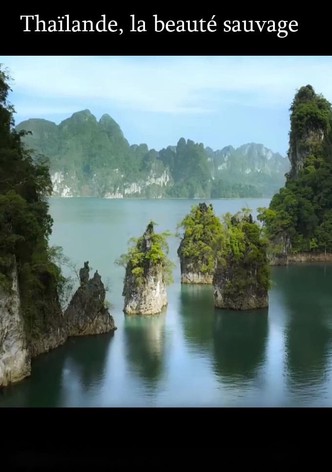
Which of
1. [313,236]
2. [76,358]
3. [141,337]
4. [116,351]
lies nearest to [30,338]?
[76,358]

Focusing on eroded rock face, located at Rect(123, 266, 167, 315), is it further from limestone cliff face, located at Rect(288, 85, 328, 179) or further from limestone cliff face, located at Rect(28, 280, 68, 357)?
limestone cliff face, located at Rect(288, 85, 328, 179)

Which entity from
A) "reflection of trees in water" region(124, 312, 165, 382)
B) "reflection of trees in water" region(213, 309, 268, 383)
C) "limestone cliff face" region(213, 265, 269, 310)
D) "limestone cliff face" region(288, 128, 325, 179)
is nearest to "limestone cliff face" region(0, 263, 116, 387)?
"reflection of trees in water" region(124, 312, 165, 382)

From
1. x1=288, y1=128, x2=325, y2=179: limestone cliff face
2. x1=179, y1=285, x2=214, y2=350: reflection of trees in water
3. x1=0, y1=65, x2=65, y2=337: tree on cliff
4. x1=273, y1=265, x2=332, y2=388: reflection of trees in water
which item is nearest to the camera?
x1=0, y1=65, x2=65, y2=337: tree on cliff

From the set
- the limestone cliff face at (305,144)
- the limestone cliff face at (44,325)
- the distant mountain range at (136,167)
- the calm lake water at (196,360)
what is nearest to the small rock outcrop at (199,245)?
the calm lake water at (196,360)

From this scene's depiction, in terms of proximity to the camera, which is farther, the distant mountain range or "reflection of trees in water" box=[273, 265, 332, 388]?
the distant mountain range

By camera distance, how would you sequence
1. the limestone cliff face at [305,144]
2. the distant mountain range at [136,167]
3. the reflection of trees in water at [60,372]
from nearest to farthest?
1. the reflection of trees in water at [60,372]
2. the limestone cliff face at [305,144]
3. the distant mountain range at [136,167]

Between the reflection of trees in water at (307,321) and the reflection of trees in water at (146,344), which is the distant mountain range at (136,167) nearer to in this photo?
the reflection of trees in water at (307,321)
